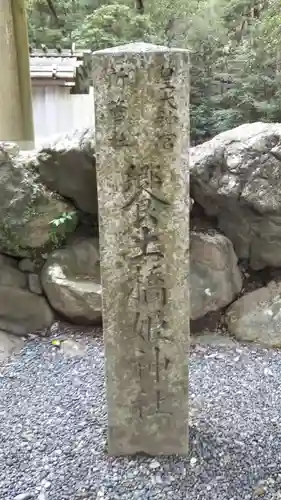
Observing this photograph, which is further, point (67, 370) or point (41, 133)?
point (41, 133)

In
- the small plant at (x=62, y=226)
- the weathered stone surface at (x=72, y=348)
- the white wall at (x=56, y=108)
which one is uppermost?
the white wall at (x=56, y=108)

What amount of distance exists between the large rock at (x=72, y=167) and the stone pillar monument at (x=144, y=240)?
4.89ft

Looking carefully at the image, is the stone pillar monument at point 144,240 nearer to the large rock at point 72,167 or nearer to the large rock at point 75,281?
the large rock at point 75,281

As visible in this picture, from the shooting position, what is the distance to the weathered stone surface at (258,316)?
3.61m

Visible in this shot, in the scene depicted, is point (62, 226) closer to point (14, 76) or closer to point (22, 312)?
point (22, 312)

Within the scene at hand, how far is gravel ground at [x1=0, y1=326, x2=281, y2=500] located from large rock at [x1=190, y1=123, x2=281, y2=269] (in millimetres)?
850

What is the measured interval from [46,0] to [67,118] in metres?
3.05

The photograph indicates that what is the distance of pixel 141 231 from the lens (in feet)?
7.01

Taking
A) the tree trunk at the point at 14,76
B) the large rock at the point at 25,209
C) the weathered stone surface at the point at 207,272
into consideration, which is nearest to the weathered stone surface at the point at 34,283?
the large rock at the point at 25,209

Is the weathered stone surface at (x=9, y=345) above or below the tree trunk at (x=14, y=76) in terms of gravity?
below

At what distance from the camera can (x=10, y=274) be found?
12.2 ft

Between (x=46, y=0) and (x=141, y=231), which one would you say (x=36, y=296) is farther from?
(x=46, y=0)

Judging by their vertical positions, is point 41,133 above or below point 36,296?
above

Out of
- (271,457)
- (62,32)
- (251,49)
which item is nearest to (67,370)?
(271,457)
